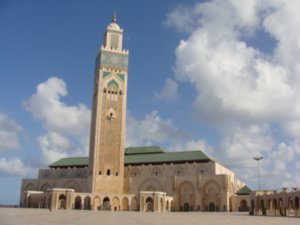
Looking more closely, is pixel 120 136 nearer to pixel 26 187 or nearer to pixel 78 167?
pixel 78 167

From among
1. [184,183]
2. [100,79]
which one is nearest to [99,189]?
[184,183]

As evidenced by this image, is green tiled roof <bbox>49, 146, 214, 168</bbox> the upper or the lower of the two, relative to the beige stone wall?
upper

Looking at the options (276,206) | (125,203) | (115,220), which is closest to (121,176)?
(125,203)

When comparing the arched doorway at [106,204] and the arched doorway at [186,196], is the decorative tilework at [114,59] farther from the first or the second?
the arched doorway at [186,196]

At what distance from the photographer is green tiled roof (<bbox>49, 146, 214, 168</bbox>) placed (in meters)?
54.2

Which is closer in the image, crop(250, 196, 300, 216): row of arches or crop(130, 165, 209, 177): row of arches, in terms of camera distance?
crop(250, 196, 300, 216): row of arches

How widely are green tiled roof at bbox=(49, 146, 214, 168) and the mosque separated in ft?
0.44

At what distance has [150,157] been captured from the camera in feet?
187

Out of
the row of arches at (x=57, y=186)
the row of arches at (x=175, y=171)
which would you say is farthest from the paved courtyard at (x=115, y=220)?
the row of arches at (x=57, y=186)

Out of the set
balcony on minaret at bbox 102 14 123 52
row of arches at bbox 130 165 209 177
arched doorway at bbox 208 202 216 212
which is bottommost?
arched doorway at bbox 208 202 216 212

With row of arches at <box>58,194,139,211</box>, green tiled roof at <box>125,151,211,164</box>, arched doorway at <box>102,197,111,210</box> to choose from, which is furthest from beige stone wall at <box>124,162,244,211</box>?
arched doorway at <box>102,197,111,210</box>

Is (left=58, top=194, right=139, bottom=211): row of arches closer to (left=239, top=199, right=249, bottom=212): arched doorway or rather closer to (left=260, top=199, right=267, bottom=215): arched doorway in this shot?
(left=239, top=199, right=249, bottom=212): arched doorway

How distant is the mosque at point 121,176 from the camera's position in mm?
46438

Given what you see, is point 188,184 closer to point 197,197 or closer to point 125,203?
point 197,197
